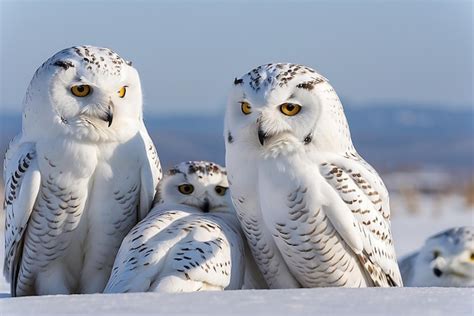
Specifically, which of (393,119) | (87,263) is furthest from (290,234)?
(393,119)

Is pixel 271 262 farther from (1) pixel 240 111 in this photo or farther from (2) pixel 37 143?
(2) pixel 37 143

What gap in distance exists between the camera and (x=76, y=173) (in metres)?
4.46

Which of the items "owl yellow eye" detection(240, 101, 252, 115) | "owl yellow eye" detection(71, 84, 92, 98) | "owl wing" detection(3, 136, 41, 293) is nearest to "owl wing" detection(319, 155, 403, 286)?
"owl yellow eye" detection(240, 101, 252, 115)

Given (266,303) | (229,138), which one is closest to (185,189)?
(229,138)

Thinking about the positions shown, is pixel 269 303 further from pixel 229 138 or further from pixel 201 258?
pixel 229 138

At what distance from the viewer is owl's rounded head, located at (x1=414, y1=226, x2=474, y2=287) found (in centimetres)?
616

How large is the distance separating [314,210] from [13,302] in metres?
1.34

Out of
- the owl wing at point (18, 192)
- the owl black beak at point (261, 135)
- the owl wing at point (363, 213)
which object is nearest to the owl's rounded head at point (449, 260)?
the owl wing at point (363, 213)

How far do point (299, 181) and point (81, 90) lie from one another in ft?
3.48

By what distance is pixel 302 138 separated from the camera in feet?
14.3

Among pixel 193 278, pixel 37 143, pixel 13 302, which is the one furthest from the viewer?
pixel 37 143

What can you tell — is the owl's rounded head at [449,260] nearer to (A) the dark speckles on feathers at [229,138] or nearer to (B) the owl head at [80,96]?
(A) the dark speckles on feathers at [229,138]

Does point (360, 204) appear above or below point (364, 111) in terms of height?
above

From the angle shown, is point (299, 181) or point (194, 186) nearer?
point (299, 181)
